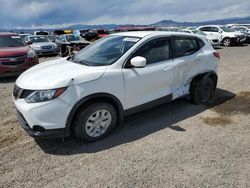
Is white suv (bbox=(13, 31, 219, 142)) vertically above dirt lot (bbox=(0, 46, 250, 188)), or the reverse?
white suv (bbox=(13, 31, 219, 142))

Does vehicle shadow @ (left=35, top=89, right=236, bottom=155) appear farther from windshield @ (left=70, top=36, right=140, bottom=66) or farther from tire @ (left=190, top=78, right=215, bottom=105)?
windshield @ (left=70, top=36, right=140, bottom=66)

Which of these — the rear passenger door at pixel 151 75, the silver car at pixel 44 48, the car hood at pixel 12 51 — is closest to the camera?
the rear passenger door at pixel 151 75

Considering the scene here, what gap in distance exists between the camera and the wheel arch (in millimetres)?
3634

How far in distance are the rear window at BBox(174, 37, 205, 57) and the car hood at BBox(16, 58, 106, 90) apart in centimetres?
176

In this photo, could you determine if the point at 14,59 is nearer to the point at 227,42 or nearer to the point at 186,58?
the point at 186,58

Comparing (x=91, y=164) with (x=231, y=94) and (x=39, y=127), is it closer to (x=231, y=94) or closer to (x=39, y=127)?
(x=39, y=127)

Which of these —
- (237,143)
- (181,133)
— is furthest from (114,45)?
(237,143)

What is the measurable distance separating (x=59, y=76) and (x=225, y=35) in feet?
61.5

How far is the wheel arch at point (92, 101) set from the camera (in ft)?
11.9

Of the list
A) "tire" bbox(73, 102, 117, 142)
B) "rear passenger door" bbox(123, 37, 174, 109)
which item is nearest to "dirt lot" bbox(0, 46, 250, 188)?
"tire" bbox(73, 102, 117, 142)

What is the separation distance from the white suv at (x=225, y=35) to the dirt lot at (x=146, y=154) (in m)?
16.0

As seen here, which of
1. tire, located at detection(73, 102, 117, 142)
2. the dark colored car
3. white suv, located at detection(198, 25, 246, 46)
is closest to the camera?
tire, located at detection(73, 102, 117, 142)

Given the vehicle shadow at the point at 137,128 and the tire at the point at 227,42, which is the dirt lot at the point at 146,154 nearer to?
the vehicle shadow at the point at 137,128

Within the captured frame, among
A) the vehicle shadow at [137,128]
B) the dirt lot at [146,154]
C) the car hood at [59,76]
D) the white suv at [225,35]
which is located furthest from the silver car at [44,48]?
the white suv at [225,35]
